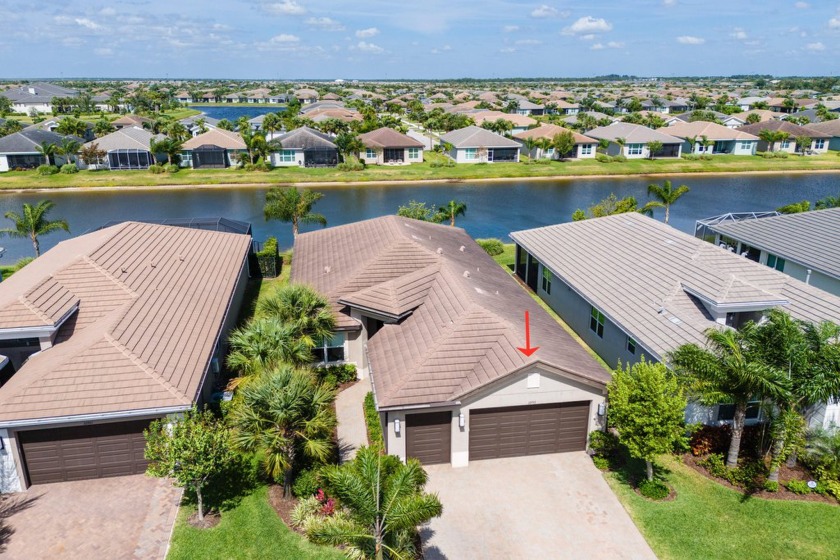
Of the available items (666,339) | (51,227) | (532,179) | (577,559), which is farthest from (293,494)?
(532,179)

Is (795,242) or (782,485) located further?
(795,242)

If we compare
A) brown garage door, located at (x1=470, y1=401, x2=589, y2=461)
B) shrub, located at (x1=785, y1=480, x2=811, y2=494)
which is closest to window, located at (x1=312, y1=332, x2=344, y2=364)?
brown garage door, located at (x1=470, y1=401, x2=589, y2=461)

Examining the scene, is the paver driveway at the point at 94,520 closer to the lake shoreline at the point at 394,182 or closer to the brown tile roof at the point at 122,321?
→ the brown tile roof at the point at 122,321

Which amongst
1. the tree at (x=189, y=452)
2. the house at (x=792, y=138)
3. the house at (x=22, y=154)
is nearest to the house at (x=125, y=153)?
the house at (x=22, y=154)

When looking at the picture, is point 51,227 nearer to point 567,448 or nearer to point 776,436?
point 567,448

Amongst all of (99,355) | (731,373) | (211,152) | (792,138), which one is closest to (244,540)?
(99,355)

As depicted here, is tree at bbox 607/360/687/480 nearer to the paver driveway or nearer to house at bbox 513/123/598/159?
the paver driveway

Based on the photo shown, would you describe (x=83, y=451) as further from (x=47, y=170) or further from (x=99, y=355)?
(x=47, y=170)
